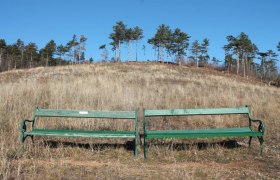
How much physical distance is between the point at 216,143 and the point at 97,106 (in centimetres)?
373

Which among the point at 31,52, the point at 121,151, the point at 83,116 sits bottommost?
the point at 121,151

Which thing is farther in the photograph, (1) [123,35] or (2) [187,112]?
(1) [123,35]

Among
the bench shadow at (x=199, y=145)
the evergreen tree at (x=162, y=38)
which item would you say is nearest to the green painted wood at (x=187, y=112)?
the bench shadow at (x=199, y=145)

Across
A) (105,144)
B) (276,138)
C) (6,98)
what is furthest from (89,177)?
(6,98)

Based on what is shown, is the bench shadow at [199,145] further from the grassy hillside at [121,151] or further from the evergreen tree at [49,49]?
the evergreen tree at [49,49]

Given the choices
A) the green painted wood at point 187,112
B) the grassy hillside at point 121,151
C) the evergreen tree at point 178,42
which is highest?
the evergreen tree at point 178,42

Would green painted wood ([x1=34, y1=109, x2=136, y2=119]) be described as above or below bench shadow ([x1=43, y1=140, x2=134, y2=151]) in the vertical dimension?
above

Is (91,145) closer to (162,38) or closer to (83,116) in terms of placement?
(83,116)

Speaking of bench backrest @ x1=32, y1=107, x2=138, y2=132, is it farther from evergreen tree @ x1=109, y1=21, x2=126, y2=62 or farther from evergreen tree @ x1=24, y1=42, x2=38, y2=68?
evergreen tree @ x1=24, y1=42, x2=38, y2=68

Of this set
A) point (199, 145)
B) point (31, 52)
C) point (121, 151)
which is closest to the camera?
point (121, 151)

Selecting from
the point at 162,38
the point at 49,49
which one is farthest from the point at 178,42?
the point at 49,49

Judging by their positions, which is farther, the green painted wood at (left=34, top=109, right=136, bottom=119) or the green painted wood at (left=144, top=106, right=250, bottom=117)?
the green painted wood at (left=144, top=106, right=250, bottom=117)

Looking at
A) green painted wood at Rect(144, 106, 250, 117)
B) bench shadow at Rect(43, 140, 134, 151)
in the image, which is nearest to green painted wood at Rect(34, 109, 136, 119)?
green painted wood at Rect(144, 106, 250, 117)

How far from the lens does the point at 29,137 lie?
20.3 ft
